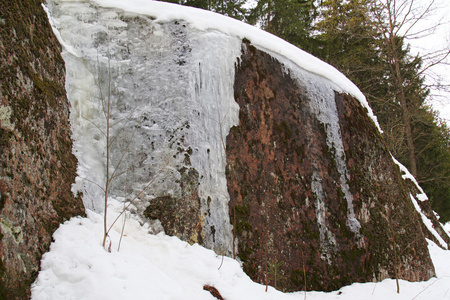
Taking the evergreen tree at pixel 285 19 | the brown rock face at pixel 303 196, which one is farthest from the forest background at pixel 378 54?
the brown rock face at pixel 303 196

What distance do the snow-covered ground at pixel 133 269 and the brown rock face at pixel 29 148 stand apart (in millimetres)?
138

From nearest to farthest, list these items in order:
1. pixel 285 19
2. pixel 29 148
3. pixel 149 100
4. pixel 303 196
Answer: pixel 29 148, pixel 149 100, pixel 303 196, pixel 285 19

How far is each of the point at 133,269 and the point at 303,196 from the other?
2872 millimetres

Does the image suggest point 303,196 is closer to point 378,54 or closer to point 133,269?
point 133,269

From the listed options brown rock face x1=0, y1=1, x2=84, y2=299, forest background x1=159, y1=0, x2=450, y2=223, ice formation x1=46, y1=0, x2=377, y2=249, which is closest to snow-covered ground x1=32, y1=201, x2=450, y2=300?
brown rock face x1=0, y1=1, x2=84, y2=299

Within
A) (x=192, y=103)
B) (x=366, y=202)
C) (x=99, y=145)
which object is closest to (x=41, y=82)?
(x=99, y=145)

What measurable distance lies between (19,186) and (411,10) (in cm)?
1441

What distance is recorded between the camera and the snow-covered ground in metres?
2.49

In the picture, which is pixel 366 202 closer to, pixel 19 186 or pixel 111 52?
pixel 111 52

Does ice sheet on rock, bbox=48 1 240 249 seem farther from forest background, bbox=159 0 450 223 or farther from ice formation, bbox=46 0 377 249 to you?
forest background, bbox=159 0 450 223

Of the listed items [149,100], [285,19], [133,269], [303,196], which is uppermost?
[285,19]

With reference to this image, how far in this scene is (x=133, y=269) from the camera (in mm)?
2908

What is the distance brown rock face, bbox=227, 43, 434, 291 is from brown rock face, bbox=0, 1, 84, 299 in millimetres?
1929

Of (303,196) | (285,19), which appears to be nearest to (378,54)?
(285,19)
